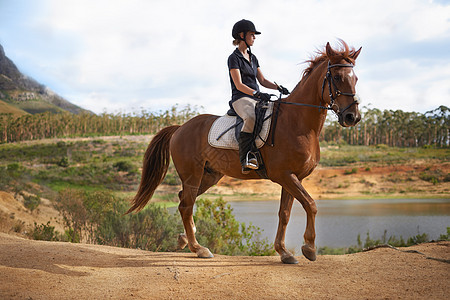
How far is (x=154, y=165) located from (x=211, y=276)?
2.61 meters

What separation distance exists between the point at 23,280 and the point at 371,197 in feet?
66.5

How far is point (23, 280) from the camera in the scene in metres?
3.57

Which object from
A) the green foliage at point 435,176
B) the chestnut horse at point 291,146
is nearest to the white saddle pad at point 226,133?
the chestnut horse at point 291,146

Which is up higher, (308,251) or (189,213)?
(189,213)

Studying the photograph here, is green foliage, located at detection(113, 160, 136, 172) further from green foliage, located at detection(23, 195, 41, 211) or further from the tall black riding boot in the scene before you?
the tall black riding boot

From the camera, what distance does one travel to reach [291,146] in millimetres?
4391

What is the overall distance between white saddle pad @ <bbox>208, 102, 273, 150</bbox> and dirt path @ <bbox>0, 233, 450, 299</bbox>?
66.9 inches

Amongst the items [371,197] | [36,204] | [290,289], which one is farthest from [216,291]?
[371,197]

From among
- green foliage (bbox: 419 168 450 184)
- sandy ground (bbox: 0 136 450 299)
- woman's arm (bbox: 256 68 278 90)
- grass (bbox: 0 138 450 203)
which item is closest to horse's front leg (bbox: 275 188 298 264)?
sandy ground (bbox: 0 136 450 299)

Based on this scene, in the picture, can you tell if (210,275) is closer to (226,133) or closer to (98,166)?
(226,133)

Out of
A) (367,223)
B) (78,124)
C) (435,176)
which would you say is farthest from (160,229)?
(78,124)

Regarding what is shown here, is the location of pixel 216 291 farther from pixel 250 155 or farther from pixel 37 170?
pixel 37 170

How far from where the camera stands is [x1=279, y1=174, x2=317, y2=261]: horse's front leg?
4.20 meters

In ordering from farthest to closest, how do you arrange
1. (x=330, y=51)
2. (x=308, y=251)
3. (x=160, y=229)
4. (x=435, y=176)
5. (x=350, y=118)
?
(x=435, y=176)
(x=160, y=229)
(x=308, y=251)
(x=330, y=51)
(x=350, y=118)
